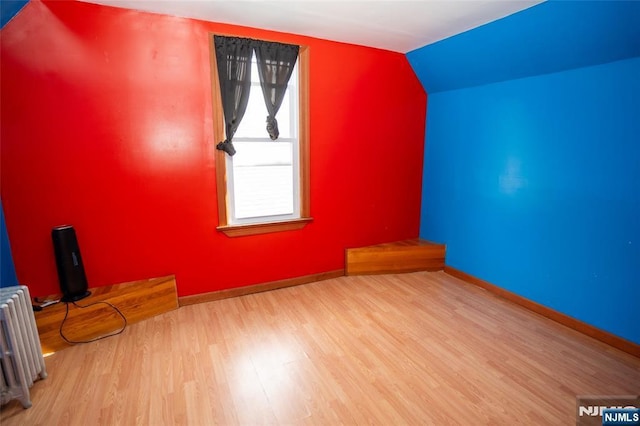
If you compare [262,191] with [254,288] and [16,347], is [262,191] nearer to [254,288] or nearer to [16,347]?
[254,288]

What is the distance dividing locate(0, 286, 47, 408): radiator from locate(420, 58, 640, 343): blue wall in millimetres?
3850

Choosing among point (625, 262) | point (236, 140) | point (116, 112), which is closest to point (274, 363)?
point (236, 140)

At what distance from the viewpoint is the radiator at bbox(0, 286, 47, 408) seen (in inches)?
66.1

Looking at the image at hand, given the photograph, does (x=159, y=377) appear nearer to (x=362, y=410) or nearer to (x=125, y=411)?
(x=125, y=411)

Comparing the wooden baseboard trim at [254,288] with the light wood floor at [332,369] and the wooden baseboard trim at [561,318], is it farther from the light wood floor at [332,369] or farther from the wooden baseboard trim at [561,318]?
the wooden baseboard trim at [561,318]

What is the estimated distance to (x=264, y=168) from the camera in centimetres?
318

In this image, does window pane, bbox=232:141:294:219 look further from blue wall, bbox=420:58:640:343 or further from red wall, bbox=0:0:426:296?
blue wall, bbox=420:58:640:343

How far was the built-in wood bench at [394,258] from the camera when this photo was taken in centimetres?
370

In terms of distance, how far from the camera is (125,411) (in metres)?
1.77

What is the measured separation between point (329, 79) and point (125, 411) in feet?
10.4

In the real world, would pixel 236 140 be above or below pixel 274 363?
above

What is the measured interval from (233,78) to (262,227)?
1.43m

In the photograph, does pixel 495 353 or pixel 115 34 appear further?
pixel 115 34

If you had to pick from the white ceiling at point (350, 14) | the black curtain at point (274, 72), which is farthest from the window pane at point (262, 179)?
the white ceiling at point (350, 14)
